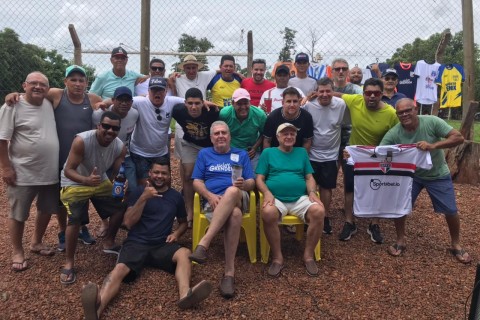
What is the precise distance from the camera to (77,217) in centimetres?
380

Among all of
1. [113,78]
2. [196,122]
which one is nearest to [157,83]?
[196,122]

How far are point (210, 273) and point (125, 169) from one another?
5.41 ft

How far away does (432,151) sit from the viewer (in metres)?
4.40

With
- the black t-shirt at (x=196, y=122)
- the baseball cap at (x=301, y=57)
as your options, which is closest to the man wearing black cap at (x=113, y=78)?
the black t-shirt at (x=196, y=122)

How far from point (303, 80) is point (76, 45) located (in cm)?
384

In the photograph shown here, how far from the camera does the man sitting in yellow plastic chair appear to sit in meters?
4.02

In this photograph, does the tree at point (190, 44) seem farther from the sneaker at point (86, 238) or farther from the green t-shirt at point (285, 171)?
the sneaker at point (86, 238)

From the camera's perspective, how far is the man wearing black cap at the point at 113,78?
5.07 metres

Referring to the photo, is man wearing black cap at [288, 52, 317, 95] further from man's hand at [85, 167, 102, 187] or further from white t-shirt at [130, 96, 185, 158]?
man's hand at [85, 167, 102, 187]

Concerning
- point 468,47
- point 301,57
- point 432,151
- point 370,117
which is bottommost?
point 432,151

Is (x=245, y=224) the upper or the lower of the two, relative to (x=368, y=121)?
lower

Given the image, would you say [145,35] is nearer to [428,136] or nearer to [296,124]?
[296,124]

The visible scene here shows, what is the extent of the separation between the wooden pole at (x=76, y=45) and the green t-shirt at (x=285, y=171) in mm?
4014

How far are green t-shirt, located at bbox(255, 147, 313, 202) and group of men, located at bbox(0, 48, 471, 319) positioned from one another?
1 cm
